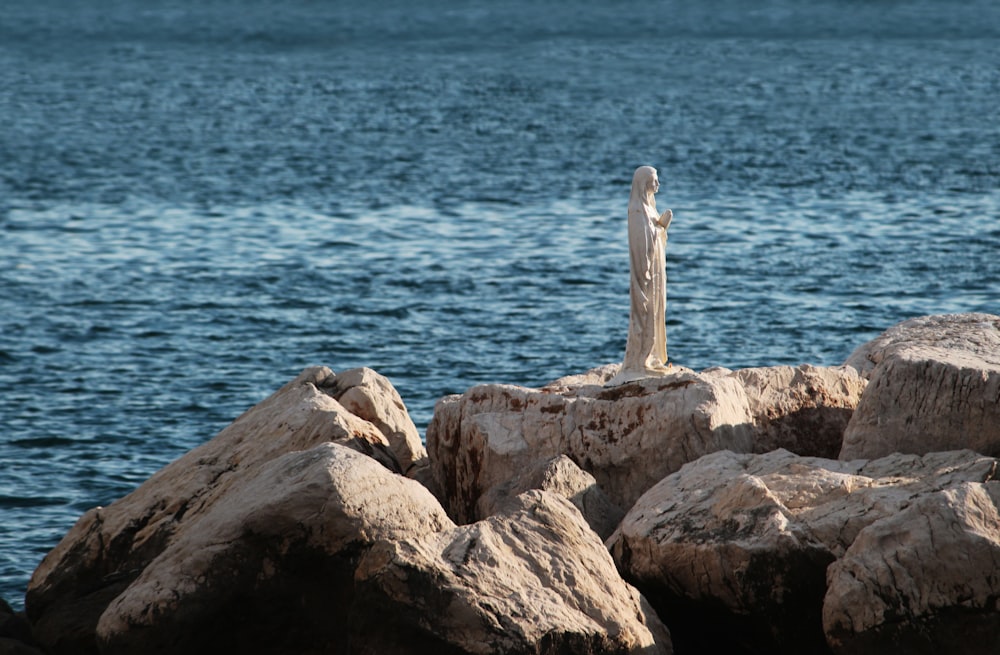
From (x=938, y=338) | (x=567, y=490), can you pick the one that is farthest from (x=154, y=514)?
(x=938, y=338)

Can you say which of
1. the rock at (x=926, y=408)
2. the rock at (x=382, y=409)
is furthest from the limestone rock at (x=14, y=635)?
the rock at (x=926, y=408)

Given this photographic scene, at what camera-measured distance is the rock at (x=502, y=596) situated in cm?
1195

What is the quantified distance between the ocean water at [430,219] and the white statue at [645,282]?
26.0 ft

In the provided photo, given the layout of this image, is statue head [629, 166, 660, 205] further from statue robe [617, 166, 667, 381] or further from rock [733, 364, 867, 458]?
rock [733, 364, 867, 458]

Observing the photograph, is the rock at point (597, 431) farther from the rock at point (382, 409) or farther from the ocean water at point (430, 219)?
the ocean water at point (430, 219)

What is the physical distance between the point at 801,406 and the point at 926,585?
414 cm

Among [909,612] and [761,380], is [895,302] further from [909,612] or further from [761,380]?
[909,612]

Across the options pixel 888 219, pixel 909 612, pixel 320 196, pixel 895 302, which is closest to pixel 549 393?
pixel 909 612

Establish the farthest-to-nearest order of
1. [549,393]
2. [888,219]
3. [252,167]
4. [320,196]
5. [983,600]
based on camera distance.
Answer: [252,167] < [320,196] < [888,219] < [549,393] < [983,600]

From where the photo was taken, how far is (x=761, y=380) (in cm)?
1581

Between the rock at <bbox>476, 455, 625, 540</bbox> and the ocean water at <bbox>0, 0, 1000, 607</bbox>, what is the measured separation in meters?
6.50

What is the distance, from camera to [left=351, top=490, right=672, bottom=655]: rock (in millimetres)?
11953

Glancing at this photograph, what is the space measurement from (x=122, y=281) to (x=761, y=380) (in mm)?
20231

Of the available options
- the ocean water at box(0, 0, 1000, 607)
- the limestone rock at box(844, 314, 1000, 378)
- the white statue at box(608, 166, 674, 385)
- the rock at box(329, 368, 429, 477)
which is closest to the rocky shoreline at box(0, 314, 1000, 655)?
the limestone rock at box(844, 314, 1000, 378)
